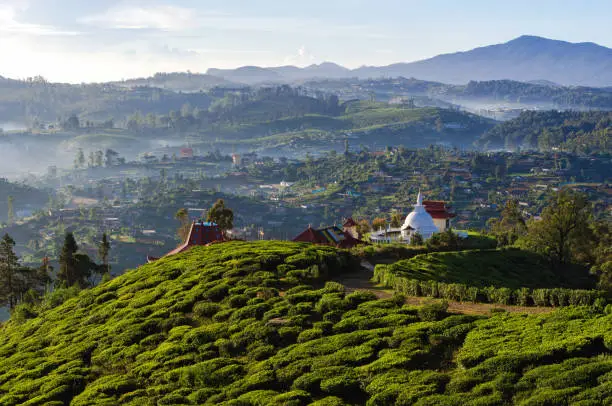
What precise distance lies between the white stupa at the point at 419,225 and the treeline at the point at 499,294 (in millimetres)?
22543

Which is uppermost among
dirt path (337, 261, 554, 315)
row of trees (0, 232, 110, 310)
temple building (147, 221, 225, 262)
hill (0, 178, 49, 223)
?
dirt path (337, 261, 554, 315)

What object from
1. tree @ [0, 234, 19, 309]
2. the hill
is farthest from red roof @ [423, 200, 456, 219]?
the hill

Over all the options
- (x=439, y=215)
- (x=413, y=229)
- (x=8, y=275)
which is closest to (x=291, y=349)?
(x=413, y=229)

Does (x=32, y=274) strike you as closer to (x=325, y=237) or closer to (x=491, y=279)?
(x=325, y=237)

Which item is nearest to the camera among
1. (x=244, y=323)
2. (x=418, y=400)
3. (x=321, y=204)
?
(x=418, y=400)

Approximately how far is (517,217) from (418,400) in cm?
5368

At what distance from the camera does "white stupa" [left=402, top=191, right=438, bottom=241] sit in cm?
4929

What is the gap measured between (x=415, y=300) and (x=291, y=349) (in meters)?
5.92

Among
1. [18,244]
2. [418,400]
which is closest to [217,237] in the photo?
[418,400]

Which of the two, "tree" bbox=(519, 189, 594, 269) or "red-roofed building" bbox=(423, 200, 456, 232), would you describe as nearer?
"tree" bbox=(519, 189, 594, 269)

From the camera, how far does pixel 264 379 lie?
60.5 ft

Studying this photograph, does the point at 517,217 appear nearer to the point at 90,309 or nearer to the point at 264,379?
the point at 90,309

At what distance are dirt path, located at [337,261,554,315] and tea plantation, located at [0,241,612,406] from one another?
900mm

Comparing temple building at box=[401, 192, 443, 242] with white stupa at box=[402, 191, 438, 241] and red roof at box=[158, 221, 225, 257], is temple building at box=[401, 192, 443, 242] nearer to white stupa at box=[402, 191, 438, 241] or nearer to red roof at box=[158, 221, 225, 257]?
white stupa at box=[402, 191, 438, 241]
